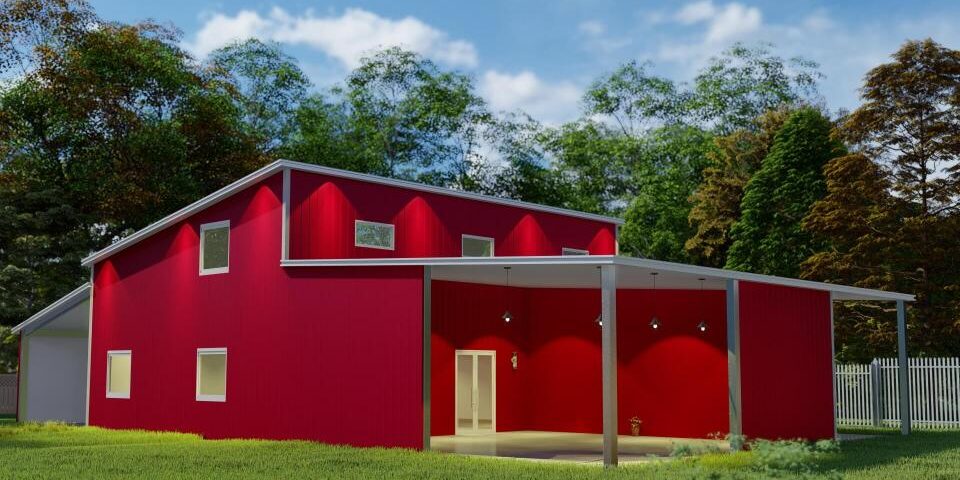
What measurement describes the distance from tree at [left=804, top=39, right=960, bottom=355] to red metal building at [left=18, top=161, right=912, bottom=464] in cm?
920

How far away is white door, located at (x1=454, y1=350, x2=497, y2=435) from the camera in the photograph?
2266 cm

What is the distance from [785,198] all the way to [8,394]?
26.0 m

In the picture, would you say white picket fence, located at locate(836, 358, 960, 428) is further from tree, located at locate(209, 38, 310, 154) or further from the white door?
tree, located at locate(209, 38, 310, 154)

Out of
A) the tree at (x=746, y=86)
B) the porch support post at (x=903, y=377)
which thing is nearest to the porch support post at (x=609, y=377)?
the porch support post at (x=903, y=377)

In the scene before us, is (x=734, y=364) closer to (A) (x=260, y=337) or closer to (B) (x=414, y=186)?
(B) (x=414, y=186)

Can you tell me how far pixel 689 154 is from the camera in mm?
45000

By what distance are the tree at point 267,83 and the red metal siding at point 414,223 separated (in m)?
25.1

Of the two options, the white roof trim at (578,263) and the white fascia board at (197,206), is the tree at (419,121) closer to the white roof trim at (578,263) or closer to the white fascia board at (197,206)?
the white fascia board at (197,206)

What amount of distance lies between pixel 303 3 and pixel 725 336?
3649cm

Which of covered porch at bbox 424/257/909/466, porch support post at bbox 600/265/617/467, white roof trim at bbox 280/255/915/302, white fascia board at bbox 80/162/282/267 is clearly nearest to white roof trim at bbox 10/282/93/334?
white fascia board at bbox 80/162/282/267

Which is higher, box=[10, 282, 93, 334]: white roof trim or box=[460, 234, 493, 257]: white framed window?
box=[460, 234, 493, 257]: white framed window

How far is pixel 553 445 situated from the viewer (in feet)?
65.2

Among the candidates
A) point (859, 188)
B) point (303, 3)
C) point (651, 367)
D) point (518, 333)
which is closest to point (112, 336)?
point (518, 333)

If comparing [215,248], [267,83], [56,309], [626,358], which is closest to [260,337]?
[215,248]
